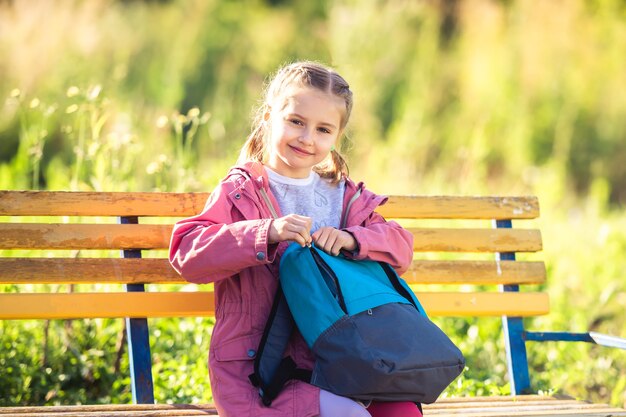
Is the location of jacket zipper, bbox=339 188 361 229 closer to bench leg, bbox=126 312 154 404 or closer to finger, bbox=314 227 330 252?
finger, bbox=314 227 330 252

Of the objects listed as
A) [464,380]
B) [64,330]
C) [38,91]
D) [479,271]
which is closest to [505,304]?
[479,271]

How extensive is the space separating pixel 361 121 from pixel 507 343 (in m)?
4.37

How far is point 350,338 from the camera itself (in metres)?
2.67

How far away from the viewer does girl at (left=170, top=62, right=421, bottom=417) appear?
9.09 feet

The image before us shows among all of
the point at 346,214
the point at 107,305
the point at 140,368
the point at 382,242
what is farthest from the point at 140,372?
the point at 382,242

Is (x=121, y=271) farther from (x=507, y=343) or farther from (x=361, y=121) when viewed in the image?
(x=361, y=121)

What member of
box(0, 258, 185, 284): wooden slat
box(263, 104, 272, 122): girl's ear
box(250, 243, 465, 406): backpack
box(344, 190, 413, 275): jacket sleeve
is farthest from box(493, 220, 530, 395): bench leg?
box(0, 258, 185, 284): wooden slat

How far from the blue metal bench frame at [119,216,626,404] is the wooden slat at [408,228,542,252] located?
0.06 meters

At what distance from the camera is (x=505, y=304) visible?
3895 millimetres

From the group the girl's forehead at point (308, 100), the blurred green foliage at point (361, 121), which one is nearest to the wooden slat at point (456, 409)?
the blurred green foliage at point (361, 121)

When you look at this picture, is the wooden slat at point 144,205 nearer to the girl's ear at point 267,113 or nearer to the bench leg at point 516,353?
the bench leg at point 516,353

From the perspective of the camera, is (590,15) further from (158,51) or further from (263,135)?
(263,135)

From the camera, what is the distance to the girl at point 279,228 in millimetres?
2771

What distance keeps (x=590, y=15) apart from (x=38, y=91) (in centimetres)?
658
